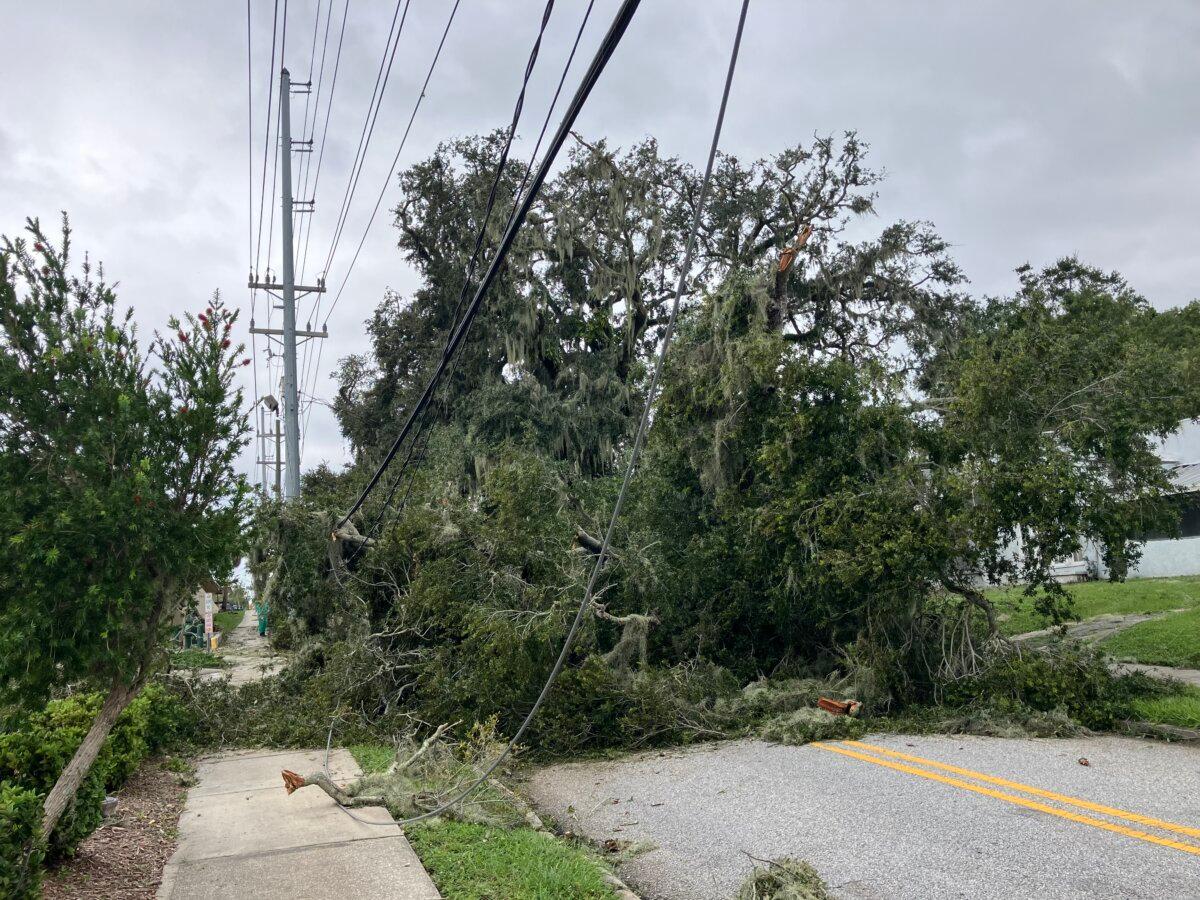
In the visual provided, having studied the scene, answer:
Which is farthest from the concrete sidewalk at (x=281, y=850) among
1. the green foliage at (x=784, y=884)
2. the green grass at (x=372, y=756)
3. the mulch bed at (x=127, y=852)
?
the green foliage at (x=784, y=884)

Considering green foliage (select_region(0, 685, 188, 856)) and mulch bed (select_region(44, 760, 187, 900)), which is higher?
green foliage (select_region(0, 685, 188, 856))

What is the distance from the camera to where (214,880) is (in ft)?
19.1

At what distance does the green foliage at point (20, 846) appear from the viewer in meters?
4.64

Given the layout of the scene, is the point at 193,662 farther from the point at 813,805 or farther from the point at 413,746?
the point at 813,805

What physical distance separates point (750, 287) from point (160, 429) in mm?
10452

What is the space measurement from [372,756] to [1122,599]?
699 inches

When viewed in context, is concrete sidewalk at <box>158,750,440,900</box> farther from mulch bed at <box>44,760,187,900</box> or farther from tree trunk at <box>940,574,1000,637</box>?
tree trunk at <box>940,574,1000,637</box>

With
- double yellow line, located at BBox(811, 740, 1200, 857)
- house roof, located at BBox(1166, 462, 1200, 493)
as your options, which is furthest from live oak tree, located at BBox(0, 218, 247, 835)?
house roof, located at BBox(1166, 462, 1200, 493)

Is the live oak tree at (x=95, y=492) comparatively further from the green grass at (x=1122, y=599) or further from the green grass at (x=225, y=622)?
the green grass at (x=225, y=622)

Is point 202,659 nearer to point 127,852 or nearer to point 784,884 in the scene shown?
point 127,852

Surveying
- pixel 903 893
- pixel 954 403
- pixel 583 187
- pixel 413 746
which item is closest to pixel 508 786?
pixel 413 746

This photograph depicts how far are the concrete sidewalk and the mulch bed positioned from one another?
0.11 metres

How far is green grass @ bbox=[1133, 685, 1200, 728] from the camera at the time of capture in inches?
373

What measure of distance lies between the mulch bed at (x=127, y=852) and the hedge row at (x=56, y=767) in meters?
0.18
